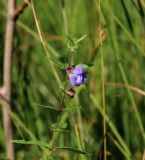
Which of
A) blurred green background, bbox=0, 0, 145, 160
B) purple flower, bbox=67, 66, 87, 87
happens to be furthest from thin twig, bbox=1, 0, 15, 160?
purple flower, bbox=67, 66, 87, 87

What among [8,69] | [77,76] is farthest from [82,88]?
[77,76]

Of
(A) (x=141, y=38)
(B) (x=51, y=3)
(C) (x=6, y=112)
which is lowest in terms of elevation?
(C) (x=6, y=112)

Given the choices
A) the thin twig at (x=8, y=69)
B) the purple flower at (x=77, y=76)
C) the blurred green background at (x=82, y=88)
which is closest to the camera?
the purple flower at (x=77, y=76)

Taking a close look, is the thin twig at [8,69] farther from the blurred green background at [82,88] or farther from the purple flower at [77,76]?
the purple flower at [77,76]

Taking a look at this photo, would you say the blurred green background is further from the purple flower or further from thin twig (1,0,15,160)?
the purple flower

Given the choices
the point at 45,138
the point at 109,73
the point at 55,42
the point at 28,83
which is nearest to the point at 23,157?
the point at 45,138

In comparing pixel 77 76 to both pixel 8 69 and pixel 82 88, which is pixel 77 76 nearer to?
pixel 8 69

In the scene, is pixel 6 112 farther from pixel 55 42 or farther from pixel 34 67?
pixel 55 42

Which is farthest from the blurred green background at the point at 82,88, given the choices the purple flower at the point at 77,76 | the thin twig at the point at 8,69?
the purple flower at the point at 77,76

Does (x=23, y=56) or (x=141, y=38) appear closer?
(x=23, y=56)
